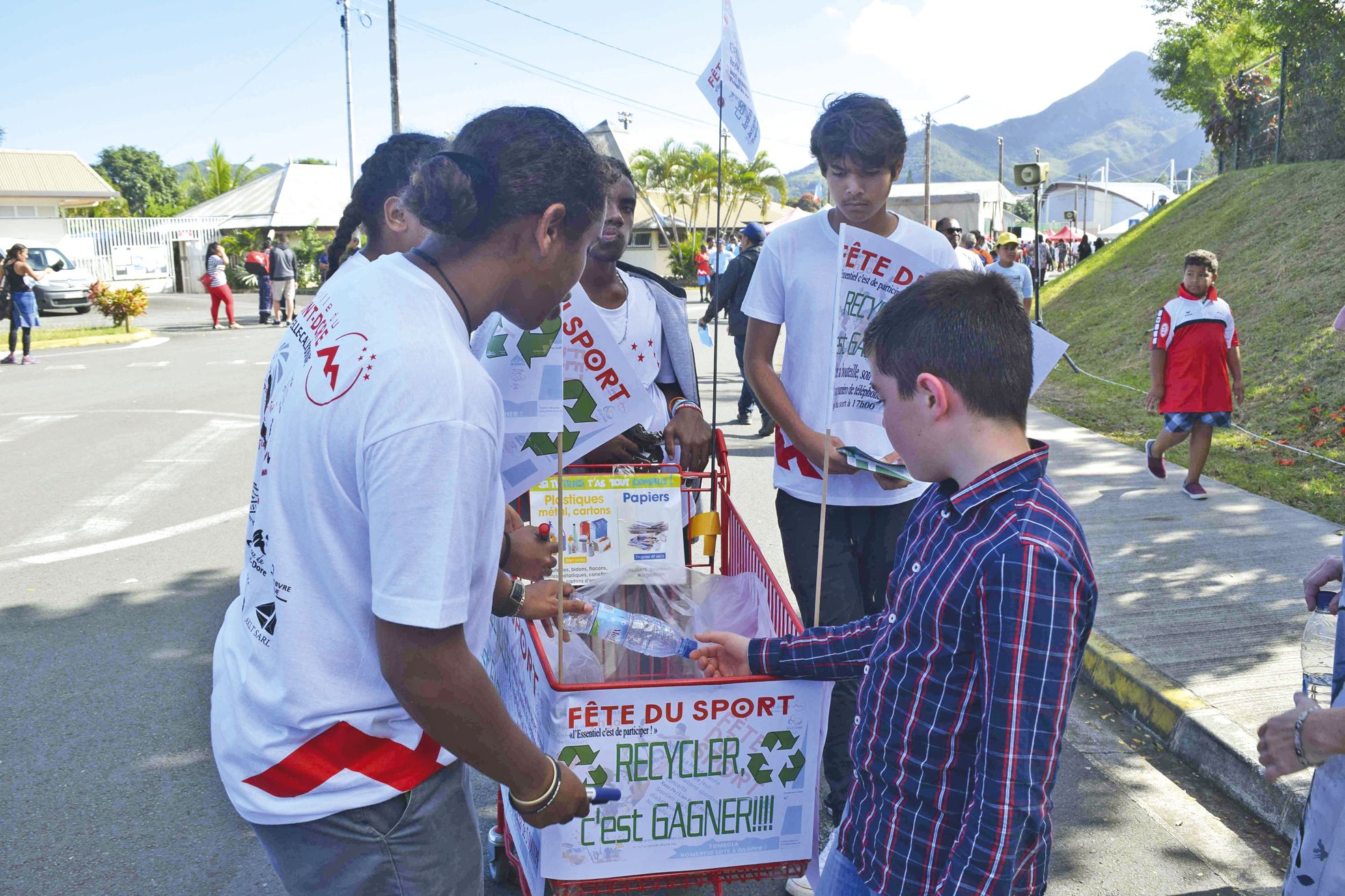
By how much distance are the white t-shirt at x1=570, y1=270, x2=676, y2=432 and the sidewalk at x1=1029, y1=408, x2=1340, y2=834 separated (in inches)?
98.2

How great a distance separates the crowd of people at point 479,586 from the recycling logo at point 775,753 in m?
0.36

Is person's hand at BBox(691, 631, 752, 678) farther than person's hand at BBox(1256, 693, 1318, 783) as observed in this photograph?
Yes

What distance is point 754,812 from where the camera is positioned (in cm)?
246

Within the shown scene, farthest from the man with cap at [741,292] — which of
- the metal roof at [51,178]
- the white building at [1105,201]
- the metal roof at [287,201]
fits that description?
the white building at [1105,201]

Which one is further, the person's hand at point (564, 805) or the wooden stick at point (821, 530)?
the wooden stick at point (821, 530)

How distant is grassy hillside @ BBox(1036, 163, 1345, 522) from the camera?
9375 mm

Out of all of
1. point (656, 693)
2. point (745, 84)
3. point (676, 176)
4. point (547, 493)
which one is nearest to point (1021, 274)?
point (745, 84)

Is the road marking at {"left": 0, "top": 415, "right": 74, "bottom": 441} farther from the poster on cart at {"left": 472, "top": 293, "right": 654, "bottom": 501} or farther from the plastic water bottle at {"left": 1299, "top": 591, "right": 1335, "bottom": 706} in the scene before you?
the plastic water bottle at {"left": 1299, "top": 591, "right": 1335, "bottom": 706}

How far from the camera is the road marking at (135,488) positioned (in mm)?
7164

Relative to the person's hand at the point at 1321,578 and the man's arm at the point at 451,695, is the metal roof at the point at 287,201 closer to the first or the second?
the person's hand at the point at 1321,578

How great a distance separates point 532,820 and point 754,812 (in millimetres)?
848

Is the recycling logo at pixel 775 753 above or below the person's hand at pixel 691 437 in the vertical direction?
below

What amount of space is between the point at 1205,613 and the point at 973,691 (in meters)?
4.31

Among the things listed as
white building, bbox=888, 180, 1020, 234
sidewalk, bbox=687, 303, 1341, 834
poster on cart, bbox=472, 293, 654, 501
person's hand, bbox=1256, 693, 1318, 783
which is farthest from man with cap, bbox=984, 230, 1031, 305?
white building, bbox=888, 180, 1020, 234
